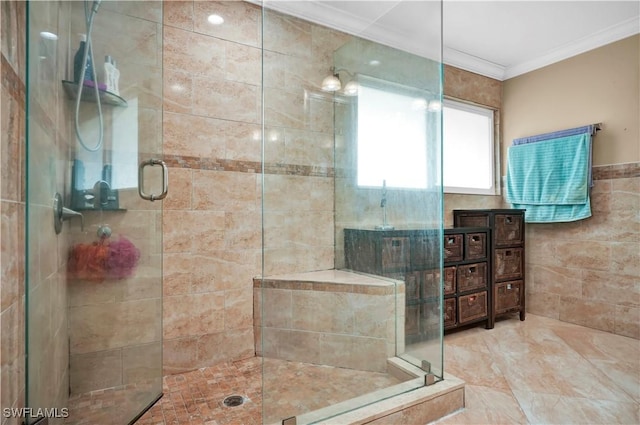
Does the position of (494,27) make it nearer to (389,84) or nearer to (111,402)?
(389,84)

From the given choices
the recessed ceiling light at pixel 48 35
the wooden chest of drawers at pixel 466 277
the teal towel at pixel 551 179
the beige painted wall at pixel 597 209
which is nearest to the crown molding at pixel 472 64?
the beige painted wall at pixel 597 209

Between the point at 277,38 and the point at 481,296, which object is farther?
the point at 481,296

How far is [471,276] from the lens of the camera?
2.84m

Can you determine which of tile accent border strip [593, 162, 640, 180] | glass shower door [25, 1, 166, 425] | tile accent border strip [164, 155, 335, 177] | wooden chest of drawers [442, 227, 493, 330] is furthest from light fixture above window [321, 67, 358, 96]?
tile accent border strip [593, 162, 640, 180]

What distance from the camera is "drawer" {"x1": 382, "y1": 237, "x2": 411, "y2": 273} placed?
1.96 metres

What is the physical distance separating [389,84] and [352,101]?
0.79 feet

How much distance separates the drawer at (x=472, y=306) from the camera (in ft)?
9.07

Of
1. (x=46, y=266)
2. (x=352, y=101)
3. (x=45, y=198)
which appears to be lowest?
(x=46, y=266)

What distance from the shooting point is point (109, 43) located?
1.38 meters

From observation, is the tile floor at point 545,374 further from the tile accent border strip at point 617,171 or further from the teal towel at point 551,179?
the tile accent border strip at point 617,171

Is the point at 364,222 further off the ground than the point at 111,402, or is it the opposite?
the point at 364,222

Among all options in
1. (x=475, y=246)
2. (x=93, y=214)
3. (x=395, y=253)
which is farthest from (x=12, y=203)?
(x=475, y=246)

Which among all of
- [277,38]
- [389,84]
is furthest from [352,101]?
[277,38]

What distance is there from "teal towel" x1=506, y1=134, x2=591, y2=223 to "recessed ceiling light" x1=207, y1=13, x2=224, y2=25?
2.91 meters
